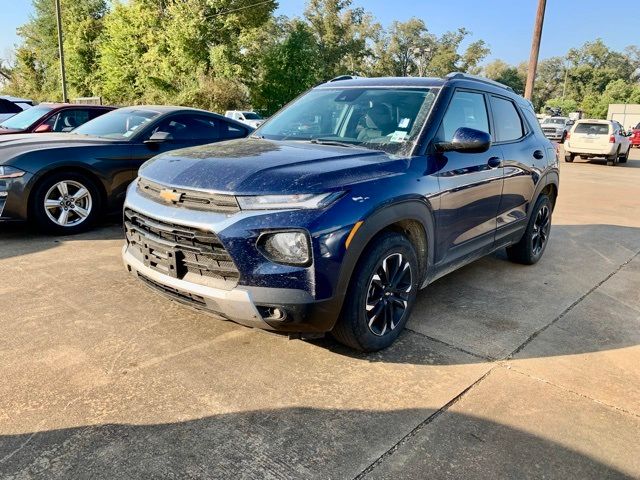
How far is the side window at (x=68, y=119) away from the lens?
8422 mm

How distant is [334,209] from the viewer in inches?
111

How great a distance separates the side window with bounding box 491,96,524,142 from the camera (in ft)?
15.0

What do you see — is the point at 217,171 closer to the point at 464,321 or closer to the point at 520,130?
the point at 464,321

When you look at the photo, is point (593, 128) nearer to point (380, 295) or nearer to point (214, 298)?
point (380, 295)

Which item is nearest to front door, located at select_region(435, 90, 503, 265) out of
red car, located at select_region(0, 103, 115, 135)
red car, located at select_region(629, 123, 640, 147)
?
red car, located at select_region(0, 103, 115, 135)

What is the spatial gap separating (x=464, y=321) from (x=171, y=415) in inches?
91.3

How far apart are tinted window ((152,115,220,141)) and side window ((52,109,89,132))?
269cm

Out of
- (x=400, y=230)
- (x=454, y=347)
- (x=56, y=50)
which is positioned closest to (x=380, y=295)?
(x=400, y=230)

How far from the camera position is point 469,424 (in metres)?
2.63

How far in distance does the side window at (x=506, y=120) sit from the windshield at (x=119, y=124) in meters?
4.26

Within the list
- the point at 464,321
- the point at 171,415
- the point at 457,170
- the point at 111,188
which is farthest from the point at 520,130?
the point at 111,188

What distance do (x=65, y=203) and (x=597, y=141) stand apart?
1858cm

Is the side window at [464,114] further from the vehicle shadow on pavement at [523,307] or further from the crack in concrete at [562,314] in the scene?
the crack in concrete at [562,314]

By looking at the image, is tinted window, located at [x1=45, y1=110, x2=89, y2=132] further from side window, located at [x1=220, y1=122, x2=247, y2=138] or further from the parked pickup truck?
the parked pickup truck
